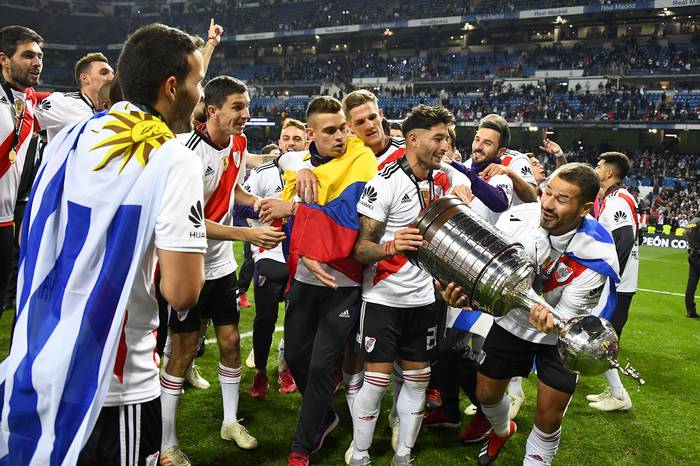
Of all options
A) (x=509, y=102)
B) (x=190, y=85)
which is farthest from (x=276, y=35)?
(x=190, y=85)

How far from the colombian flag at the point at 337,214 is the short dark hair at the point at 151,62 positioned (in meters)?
1.82

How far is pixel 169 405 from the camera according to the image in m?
3.62

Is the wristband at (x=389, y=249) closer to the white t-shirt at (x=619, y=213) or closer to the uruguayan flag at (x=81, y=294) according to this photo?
the uruguayan flag at (x=81, y=294)

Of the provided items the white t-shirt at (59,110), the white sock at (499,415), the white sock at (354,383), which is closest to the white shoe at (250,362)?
the white sock at (354,383)

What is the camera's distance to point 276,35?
150 feet

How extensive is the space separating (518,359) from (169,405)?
7.16 feet

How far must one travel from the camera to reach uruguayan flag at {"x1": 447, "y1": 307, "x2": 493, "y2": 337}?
4.23 m

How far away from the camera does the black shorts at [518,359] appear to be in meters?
3.41

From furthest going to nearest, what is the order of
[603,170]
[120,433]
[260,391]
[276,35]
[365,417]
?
[276,35] < [603,170] < [260,391] < [365,417] < [120,433]

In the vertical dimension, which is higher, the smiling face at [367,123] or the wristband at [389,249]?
the smiling face at [367,123]

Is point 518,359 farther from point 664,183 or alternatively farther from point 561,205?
point 664,183

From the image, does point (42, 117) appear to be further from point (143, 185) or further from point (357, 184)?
point (143, 185)

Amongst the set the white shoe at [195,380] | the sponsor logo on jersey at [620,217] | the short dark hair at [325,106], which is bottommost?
the white shoe at [195,380]

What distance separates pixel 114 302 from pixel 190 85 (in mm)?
722
